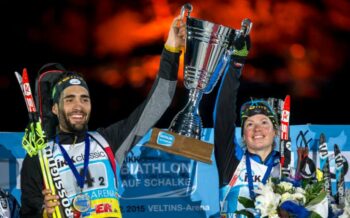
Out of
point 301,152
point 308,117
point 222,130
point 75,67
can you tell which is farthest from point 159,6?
point 301,152

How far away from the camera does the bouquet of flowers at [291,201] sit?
3.50 m

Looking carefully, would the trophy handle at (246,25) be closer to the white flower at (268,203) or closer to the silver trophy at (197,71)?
the silver trophy at (197,71)

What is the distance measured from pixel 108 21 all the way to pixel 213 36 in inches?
106

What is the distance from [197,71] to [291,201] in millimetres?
1236

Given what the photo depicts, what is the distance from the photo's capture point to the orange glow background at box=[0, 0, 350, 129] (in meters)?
6.70

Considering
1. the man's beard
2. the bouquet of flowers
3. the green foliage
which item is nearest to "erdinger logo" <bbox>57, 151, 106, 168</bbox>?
the man's beard

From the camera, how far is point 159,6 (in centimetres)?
711

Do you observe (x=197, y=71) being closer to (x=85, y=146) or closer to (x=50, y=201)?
(x=85, y=146)

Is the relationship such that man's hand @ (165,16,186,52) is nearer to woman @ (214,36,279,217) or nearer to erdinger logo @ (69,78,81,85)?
woman @ (214,36,279,217)

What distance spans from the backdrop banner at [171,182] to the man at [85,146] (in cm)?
68

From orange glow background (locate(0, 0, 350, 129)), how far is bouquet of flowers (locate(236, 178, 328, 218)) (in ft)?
10.3

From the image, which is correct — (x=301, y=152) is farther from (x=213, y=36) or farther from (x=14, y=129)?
(x=14, y=129)

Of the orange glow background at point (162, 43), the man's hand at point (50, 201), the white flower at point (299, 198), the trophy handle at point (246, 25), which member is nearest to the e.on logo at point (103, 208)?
the man's hand at point (50, 201)

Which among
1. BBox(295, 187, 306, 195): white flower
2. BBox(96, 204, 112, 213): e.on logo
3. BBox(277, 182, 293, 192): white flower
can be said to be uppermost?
BBox(277, 182, 293, 192): white flower
